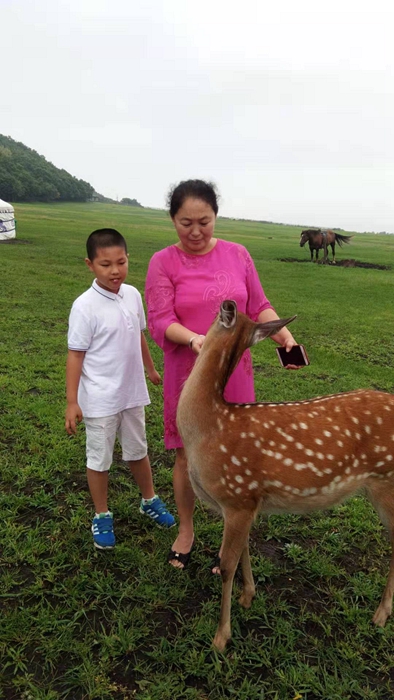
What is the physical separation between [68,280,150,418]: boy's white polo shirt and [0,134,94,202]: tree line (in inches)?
Result: 3563

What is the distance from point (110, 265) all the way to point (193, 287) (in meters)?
0.62

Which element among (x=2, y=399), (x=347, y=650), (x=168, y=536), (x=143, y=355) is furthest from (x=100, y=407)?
(x=2, y=399)

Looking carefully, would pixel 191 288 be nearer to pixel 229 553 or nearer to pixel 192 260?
pixel 192 260

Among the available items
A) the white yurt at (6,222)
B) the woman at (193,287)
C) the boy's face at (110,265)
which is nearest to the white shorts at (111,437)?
the woman at (193,287)

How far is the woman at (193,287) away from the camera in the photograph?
293 centimetres

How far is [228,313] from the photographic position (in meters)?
2.58

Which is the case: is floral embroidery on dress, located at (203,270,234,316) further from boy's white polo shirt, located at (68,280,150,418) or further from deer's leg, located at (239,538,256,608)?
deer's leg, located at (239,538,256,608)

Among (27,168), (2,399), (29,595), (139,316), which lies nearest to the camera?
(29,595)

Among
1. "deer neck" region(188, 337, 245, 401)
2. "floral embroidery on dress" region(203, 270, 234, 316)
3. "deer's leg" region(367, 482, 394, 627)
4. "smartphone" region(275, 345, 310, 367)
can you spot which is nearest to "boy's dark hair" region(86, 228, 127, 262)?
"floral embroidery on dress" region(203, 270, 234, 316)

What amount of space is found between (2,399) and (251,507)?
4082 mm

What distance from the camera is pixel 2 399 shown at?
5.79m

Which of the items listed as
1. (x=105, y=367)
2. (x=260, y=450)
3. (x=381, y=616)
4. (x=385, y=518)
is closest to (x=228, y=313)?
(x=260, y=450)

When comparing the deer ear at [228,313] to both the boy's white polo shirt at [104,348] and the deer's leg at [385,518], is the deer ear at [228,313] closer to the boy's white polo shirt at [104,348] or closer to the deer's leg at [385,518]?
the boy's white polo shirt at [104,348]

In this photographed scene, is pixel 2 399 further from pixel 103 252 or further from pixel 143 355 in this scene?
pixel 103 252
